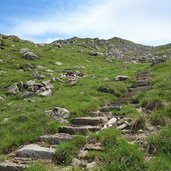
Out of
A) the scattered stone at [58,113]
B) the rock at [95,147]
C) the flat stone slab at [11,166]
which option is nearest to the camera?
the flat stone slab at [11,166]

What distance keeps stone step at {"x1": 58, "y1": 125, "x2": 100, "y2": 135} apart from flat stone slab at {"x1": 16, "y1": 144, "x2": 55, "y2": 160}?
83.4 inches

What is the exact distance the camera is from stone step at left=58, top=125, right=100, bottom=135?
15047 mm

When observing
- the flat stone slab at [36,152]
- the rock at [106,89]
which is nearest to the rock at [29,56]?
the rock at [106,89]

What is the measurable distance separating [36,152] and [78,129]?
8.72 ft

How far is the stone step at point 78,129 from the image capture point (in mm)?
15047

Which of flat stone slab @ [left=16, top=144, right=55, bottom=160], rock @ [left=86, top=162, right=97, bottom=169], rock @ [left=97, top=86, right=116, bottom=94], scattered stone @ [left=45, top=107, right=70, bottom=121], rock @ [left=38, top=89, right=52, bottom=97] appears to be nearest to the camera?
rock @ [left=86, top=162, right=97, bottom=169]

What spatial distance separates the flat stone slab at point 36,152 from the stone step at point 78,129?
2.12 meters

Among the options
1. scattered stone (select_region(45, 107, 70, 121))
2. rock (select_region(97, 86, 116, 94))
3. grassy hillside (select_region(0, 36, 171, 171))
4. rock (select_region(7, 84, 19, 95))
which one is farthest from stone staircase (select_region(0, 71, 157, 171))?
rock (select_region(7, 84, 19, 95))

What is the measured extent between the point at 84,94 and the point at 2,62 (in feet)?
71.7

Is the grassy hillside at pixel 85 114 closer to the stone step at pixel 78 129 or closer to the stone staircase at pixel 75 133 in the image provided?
the stone step at pixel 78 129

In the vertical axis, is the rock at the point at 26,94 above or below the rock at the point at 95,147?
above

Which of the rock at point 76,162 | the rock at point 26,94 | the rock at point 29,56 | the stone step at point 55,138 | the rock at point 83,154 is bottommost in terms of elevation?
the rock at point 76,162

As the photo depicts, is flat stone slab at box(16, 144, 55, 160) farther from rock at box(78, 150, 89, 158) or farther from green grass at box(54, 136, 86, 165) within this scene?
rock at box(78, 150, 89, 158)

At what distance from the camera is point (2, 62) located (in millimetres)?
42688
